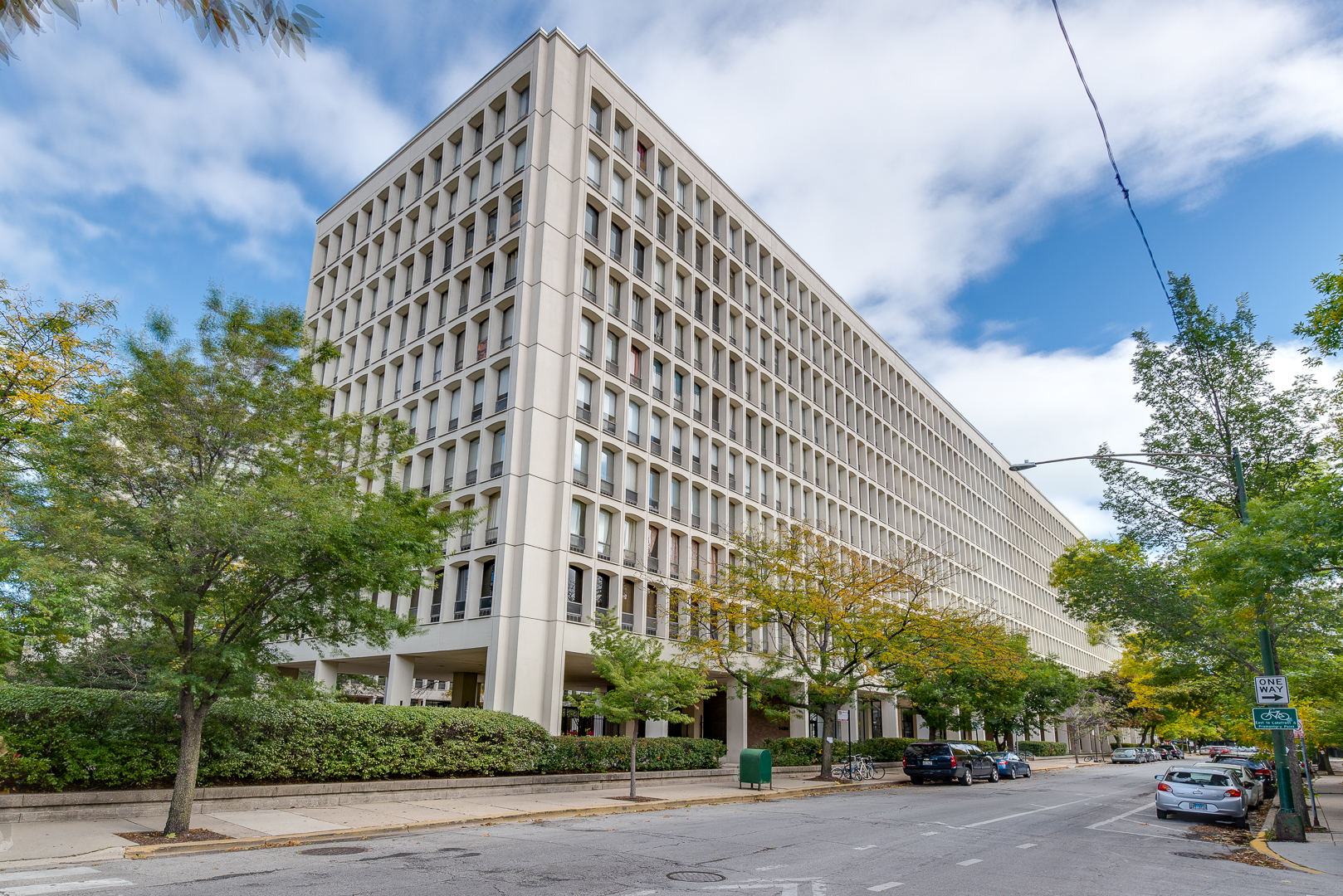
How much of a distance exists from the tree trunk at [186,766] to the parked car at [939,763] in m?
27.0

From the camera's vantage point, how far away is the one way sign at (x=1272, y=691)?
15.4m

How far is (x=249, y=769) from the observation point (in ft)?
53.4

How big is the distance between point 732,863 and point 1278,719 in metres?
11.6

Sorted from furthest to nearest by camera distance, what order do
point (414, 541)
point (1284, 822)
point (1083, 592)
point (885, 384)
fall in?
point (885, 384) → point (1083, 592) → point (1284, 822) → point (414, 541)

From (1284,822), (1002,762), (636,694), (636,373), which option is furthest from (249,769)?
(1002,762)

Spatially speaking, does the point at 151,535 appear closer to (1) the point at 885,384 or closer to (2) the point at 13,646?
(2) the point at 13,646

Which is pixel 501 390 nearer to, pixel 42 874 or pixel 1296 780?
pixel 42 874

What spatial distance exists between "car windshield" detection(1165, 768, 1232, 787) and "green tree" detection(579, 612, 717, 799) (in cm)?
1250

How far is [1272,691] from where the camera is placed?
614 inches

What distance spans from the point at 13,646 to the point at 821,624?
81.0 feet

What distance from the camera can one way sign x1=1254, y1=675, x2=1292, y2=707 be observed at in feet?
50.6

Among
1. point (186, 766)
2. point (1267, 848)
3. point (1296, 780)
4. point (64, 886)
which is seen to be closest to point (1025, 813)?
point (1296, 780)

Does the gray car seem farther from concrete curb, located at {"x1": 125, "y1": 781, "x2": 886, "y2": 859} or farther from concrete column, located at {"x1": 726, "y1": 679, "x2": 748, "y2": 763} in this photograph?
concrete column, located at {"x1": 726, "y1": 679, "x2": 748, "y2": 763}

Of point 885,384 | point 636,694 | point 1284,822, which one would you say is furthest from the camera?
point 885,384
